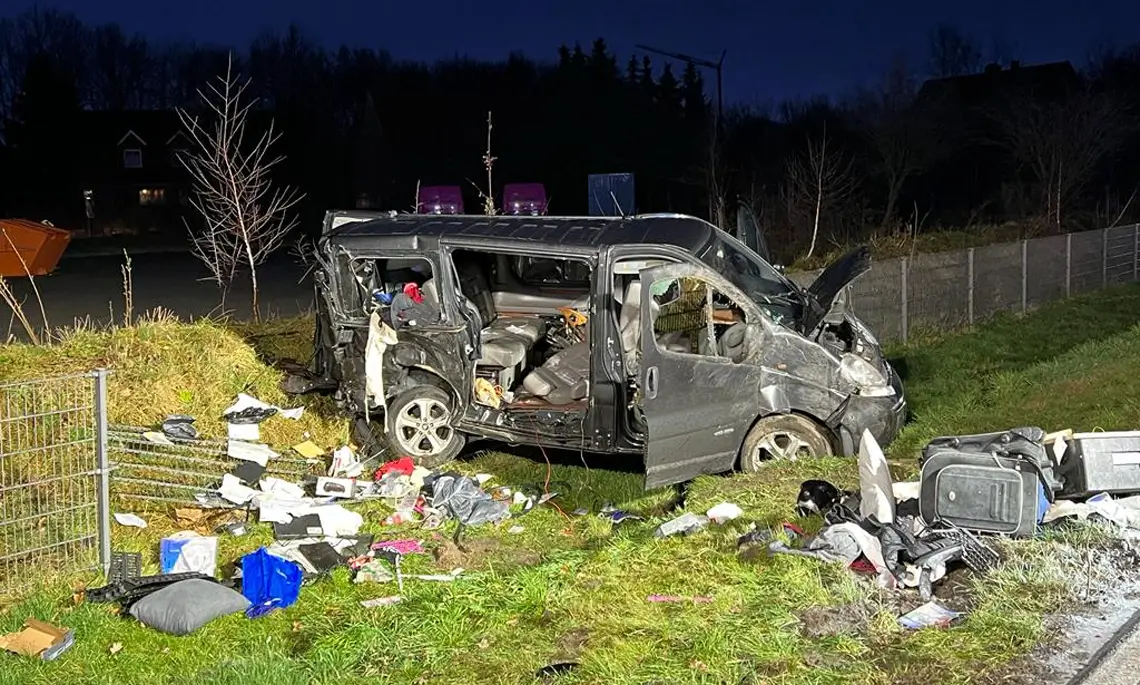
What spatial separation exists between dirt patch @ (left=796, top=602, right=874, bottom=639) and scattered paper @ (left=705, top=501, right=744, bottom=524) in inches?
66.5

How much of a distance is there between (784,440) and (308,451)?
4044mm

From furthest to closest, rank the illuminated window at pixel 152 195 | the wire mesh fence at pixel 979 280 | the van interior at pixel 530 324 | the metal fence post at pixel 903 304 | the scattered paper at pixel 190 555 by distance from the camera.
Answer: the illuminated window at pixel 152 195 < the metal fence post at pixel 903 304 < the wire mesh fence at pixel 979 280 < the van interior at pixel 530 324 < the scattered paper at pixel 190 555

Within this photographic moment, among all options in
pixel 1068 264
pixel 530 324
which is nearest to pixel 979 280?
pixel 1068 264

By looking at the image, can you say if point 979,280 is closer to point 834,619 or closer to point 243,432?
point 243,432

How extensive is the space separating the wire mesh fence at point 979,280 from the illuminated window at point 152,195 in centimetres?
4800

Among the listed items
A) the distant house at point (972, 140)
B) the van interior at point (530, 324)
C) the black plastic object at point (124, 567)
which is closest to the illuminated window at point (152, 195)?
the distant house at point (972, 140)

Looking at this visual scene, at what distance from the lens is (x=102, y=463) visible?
626 cm

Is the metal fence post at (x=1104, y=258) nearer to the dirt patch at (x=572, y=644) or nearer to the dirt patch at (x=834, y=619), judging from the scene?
the dirt patch at (x=834, y=619)

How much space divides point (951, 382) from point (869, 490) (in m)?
6.64

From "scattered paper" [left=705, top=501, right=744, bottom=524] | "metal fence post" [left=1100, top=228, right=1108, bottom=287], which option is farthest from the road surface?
"metal fence post" [left=1100, top=228, right=1108, bottom=287]

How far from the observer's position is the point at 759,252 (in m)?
10.0

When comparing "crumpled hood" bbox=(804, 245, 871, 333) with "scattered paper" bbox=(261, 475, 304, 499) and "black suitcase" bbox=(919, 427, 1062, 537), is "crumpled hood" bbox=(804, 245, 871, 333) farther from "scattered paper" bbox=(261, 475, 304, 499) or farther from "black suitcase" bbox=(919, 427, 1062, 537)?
"scattered paper" bbox=(261, 475, 304, 499)

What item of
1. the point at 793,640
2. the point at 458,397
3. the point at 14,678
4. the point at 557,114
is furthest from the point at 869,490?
the point at 557,114

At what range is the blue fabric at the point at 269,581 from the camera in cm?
585
